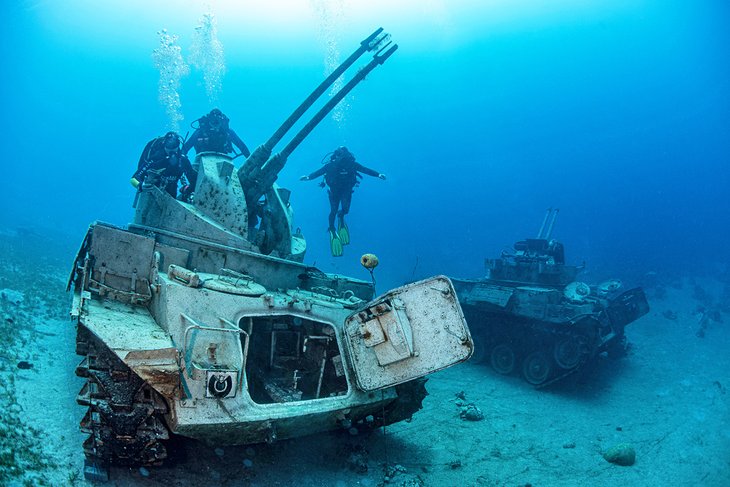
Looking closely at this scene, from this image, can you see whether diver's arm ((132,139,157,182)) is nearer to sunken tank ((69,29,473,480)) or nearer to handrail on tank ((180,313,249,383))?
sunken tank ((69,29,473,480))

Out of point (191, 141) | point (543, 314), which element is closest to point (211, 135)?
point (191, 141)

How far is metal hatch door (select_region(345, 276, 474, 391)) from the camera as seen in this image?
14.1ft

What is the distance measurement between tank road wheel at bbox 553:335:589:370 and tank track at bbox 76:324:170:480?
889 centimetres

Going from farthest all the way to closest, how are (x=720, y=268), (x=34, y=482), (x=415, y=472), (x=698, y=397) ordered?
1. (x=720, y=268)
2. (x=698, y=397)
3. (x=415, y=472)
4. (x=34, y=482)

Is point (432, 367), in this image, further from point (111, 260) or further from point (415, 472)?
point (111, 260)

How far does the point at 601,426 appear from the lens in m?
7.96

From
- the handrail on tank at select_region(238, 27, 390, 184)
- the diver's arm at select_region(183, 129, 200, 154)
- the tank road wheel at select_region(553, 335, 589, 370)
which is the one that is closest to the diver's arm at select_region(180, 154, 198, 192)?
the handrail on tank at select_region(238, 27, 390, 184)

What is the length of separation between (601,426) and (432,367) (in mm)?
5758

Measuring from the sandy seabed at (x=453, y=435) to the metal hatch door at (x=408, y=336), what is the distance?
1455mm

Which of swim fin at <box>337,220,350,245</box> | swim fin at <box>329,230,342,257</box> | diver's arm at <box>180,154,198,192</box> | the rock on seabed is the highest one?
diver's arm at <box>180,154,198,192</box>

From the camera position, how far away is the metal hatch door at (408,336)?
4.29 meters

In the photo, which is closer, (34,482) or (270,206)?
(34,482)

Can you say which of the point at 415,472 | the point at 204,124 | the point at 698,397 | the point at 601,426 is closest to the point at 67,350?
the point at 204,124

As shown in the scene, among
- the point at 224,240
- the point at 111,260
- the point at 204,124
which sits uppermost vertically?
the point at 204,124
